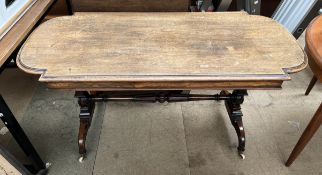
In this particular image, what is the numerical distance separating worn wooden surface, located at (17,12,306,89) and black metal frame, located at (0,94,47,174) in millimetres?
329

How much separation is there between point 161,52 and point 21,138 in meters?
0.85

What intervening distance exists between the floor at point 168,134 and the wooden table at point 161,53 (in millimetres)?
759

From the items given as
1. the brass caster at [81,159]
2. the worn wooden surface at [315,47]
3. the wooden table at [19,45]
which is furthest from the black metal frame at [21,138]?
the worn wooden surface at [315,47]

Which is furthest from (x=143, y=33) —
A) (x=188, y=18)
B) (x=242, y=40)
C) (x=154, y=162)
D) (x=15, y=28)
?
(x=154, y=162)

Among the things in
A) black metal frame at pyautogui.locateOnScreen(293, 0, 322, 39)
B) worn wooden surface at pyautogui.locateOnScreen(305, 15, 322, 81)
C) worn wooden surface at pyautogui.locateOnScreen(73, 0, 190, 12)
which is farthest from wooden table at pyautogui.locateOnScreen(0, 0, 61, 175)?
black metal frame at pyautogui.locateOnScreen(293, 0, 322, 39)

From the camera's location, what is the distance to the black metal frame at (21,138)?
3.64 feet

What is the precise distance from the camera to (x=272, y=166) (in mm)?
1529

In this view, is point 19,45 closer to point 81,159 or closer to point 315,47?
point 81,159

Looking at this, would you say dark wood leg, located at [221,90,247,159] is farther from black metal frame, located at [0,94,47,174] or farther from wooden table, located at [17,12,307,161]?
black metal frame, located at [0,94,47,174]

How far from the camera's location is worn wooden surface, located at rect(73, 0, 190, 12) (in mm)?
1284

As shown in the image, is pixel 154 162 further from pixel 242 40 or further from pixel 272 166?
pixel 242 40

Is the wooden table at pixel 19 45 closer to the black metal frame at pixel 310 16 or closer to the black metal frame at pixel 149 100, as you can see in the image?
the black metal frame at pixel 149 100

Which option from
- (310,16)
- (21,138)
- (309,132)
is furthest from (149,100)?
(310,16)

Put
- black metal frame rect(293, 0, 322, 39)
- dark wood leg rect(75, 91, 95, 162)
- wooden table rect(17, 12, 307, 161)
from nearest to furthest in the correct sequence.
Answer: wooden table rect(17, 12, 307, 161), dark wood leg rect(75, 91, 95, 162), black metal frame rect(293, 0, 322, 39)
